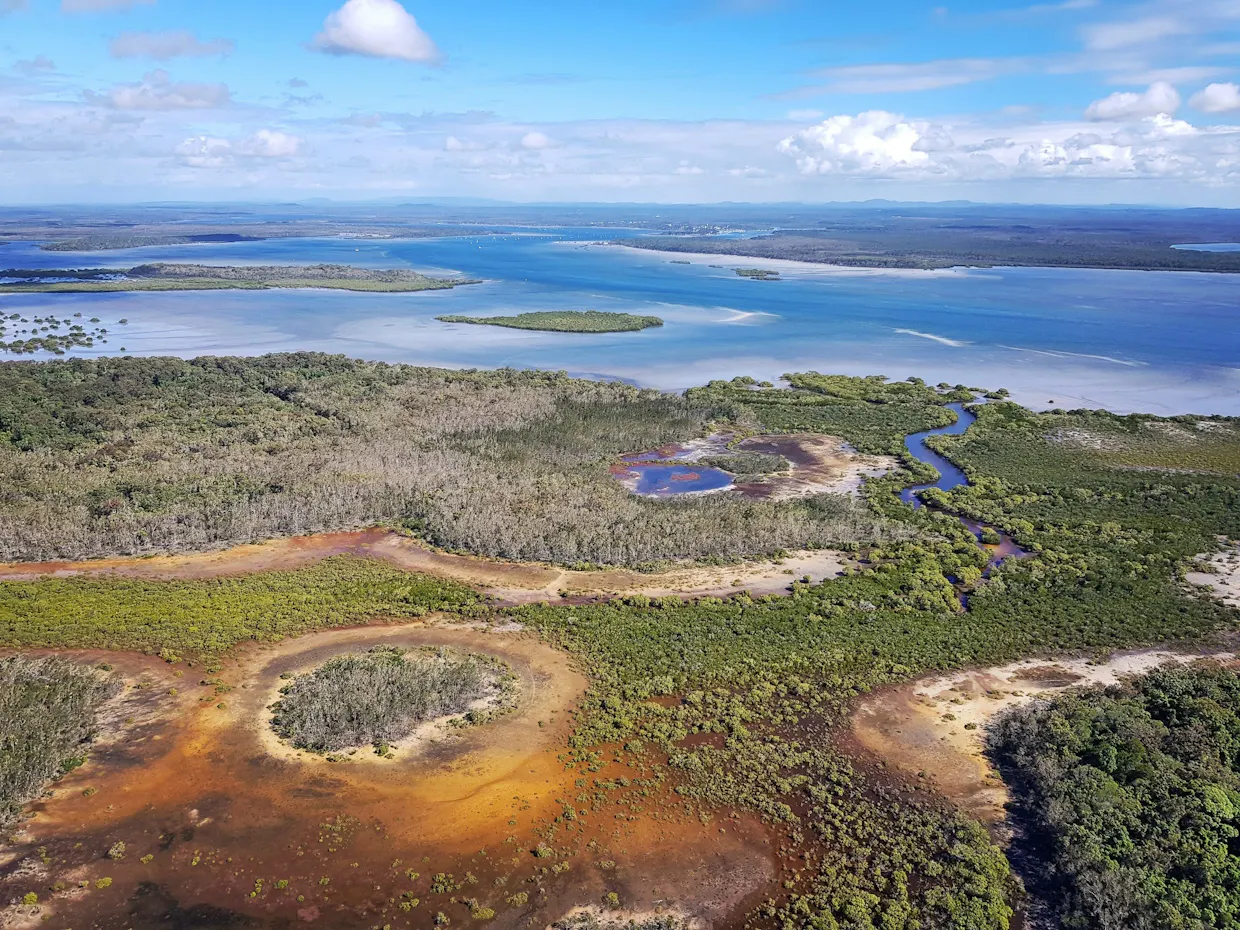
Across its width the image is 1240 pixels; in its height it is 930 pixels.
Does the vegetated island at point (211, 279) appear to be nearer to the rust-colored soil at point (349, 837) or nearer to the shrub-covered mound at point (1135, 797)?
the rust-colored soil at point (349, 837)

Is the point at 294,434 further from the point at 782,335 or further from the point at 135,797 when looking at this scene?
the point at 782,335

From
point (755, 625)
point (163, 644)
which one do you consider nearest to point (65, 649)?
point (163, 644)

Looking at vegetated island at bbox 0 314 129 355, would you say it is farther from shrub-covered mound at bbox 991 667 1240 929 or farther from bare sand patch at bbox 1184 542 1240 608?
bare sand patch at bbox 1184 542 1240 608

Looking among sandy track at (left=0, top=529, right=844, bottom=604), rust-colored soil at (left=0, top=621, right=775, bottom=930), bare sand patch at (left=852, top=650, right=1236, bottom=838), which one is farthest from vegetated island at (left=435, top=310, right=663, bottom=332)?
rust-colored soil at (left=0, top=621, right=775, bottom=930)

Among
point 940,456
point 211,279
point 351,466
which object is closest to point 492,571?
point 351,466

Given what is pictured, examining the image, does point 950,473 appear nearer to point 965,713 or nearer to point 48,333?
point 965,713

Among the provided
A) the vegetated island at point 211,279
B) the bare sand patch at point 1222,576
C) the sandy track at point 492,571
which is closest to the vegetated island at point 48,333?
the vegetated island at point 211,279
